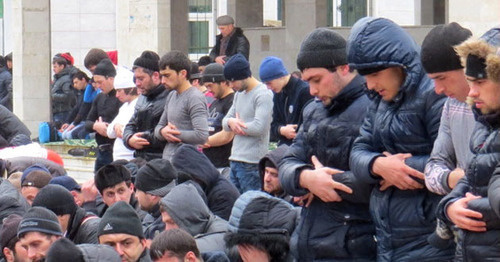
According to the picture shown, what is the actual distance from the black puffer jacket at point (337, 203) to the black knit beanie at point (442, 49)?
0.79 metres

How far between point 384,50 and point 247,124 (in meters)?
5.43

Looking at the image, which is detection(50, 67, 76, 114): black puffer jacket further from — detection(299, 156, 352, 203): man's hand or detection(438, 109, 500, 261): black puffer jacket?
detection(438, 109, 500, 261): black puffer jacket

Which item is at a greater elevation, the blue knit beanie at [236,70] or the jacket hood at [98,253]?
the blue knit beanie at [236,70]

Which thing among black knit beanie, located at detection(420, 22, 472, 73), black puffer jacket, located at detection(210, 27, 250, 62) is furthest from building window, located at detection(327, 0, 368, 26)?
black knit beanie, located at detection(420, 22, 472, 73)

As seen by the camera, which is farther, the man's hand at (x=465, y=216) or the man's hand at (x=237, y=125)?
the man's hand at (x=237, y=125)

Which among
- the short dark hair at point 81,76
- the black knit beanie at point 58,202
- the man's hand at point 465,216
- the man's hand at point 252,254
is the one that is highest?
the short dark hair at point 81,76

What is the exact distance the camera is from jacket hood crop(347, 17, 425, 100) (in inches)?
239

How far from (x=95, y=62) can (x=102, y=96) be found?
166 centimetres

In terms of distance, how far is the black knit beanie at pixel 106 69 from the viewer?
1305 centimetres

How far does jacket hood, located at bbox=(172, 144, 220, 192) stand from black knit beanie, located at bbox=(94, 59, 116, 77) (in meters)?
3.95

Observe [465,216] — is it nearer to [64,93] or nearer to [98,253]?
[98,253]

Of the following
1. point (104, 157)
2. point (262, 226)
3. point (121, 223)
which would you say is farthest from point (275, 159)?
point (104, 157)

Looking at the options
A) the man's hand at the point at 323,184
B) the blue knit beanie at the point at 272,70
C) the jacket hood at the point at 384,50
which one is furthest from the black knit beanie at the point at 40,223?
the blue knit beanie at the point at 272,70

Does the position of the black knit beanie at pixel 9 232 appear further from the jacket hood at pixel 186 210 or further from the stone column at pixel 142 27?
the stone column at pixel 142 27
